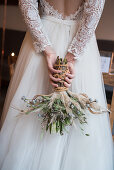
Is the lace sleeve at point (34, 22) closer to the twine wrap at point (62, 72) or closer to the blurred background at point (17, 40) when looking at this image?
the twine wrap at point (62, 72)

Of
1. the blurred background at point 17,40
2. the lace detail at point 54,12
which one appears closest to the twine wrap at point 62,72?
the lace detail at point 54,12

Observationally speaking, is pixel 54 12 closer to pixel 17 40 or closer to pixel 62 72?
pixel 62 72

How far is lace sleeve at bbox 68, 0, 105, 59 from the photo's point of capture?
905 mm

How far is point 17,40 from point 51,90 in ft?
3.95

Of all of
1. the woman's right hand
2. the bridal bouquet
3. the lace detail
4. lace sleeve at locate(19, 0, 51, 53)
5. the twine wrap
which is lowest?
the bridal bouquet

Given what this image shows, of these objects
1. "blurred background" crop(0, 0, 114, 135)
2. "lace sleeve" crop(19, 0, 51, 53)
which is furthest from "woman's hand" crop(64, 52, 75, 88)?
"blurred background" crop(0, 0, 114, 135)

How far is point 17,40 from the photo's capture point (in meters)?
2.07

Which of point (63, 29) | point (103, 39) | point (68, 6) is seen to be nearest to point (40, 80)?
point (63, 29)

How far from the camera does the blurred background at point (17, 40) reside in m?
1.63

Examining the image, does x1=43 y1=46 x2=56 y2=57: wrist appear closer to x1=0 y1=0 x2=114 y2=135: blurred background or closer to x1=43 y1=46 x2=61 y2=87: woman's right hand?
x1=43 y1=46 x2=61 y2=87: woman's right hand

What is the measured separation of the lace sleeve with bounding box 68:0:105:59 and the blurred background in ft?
2.11

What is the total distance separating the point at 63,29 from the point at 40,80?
272 mm

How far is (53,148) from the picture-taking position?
94 cm

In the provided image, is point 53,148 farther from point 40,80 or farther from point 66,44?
point 66,44
